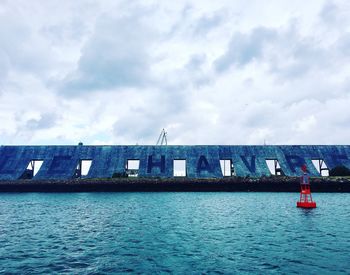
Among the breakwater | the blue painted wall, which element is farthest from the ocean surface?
the blue painted wall

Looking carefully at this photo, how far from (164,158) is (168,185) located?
1213 cm

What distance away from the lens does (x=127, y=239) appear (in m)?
19.9

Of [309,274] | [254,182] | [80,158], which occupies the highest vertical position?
[80,158]

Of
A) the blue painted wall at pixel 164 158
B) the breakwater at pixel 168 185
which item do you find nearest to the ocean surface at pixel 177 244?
the breakwater at pixel 168 185

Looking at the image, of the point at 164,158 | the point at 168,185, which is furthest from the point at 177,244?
the point at 164,158

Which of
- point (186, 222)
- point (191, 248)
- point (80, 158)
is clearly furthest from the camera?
point (80, 158)

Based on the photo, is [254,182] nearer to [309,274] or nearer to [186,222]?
[186,222]

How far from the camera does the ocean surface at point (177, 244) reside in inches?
562

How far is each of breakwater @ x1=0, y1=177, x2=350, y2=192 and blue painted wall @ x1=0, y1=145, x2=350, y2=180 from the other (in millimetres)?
3626

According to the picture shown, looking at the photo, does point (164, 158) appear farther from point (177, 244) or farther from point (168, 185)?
point (177, 244)

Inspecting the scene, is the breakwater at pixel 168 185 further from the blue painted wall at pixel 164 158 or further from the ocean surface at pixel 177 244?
the ocean surface at pixel 177 244

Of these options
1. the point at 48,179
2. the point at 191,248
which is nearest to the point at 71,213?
the point at 191,248

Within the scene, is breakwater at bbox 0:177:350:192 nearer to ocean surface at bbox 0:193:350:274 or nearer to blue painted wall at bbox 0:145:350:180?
blue painted wall at bbox 0:145:350:180

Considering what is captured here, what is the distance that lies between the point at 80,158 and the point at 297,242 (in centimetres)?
6824
